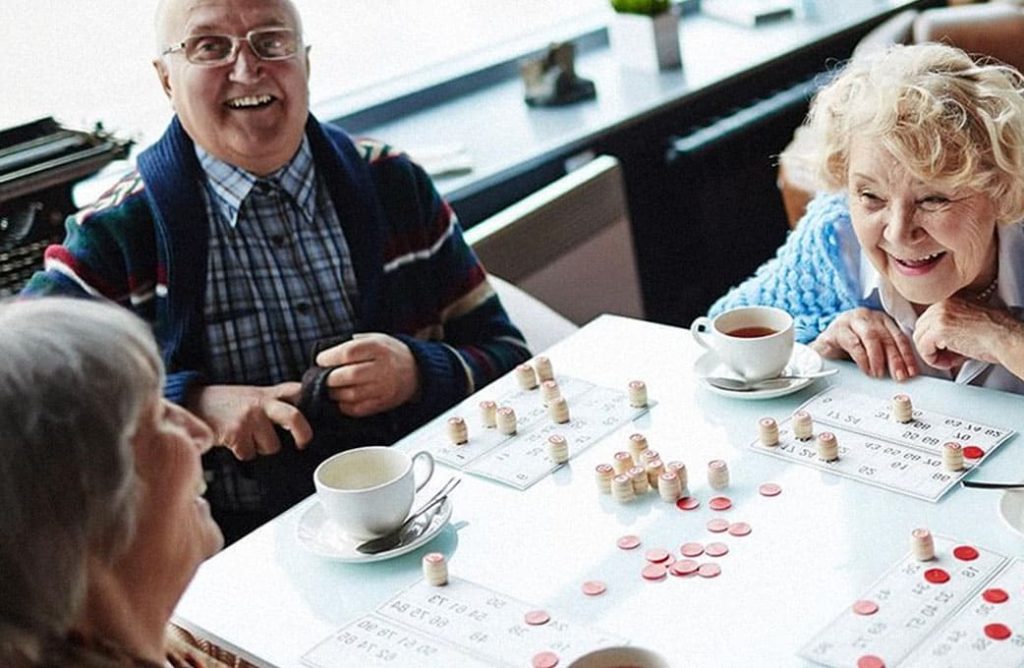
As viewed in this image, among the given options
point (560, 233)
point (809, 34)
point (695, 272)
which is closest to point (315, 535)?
point (560, 233)

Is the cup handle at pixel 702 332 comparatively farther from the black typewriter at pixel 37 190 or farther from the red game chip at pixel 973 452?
the black typewriter at pixel 37 190

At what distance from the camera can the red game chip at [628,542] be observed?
5.37ft

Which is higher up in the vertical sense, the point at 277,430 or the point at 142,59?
the point at 142,59

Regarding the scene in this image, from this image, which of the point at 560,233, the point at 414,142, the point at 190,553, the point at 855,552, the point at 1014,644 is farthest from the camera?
the point at 414,142

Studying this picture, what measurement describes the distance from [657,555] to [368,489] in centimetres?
33

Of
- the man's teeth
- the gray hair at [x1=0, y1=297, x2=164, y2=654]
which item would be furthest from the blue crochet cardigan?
the gray hair at [x1=0, y1=297, x2=164, y2=654]

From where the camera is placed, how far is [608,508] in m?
1.74

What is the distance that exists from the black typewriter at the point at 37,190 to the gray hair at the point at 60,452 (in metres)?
1.56

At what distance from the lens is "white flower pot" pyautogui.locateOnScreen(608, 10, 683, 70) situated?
12.9 ft

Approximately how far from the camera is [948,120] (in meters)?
1.94

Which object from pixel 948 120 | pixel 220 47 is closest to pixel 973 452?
pixel 948 120

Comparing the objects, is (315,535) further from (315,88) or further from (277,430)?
(315,88)

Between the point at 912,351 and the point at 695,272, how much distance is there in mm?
2220

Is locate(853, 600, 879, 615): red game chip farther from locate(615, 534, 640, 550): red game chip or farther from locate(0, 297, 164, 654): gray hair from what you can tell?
locate(0, 297, 164, 654): gray hair
